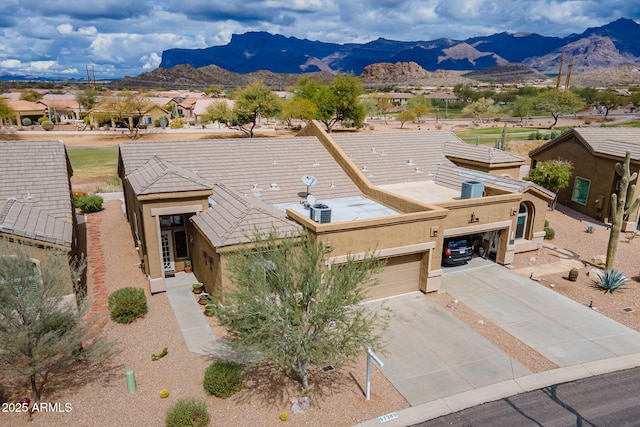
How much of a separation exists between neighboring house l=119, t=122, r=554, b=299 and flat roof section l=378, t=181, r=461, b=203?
2.5 inches

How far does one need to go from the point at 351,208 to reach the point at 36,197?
14.1 meters

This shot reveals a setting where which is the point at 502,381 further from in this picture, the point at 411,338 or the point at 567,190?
the point at 567,190

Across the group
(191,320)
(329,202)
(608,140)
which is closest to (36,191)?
(191,320)

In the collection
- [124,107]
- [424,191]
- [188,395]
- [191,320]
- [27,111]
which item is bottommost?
[191,320]

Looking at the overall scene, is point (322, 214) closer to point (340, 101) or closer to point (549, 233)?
point (549, 233)

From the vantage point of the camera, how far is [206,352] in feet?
47.6

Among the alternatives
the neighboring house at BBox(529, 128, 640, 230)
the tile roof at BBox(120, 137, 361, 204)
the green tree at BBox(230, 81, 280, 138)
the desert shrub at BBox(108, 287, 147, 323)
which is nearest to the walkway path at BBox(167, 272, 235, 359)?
the desert shrub at BBox(108, 287, 147, 323)

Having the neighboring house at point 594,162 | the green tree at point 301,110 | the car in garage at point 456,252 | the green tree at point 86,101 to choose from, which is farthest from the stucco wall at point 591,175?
the green tree at point 86,101

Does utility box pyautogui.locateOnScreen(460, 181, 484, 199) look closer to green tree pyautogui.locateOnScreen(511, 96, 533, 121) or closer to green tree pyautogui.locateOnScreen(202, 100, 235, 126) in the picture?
green tree pyautogui.locateOnScreen(202, 100, 235, 126)

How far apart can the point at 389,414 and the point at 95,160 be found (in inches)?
2111

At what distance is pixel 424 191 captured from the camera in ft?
80.0

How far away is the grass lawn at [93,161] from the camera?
47.5 metres

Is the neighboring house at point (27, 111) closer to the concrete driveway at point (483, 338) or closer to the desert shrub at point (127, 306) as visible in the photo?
the desert shrub at point (127, 306)

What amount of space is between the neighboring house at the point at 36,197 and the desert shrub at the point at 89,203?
7.63 meters
